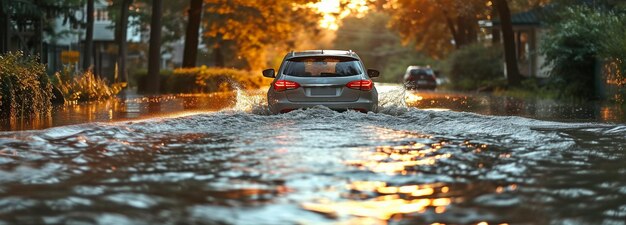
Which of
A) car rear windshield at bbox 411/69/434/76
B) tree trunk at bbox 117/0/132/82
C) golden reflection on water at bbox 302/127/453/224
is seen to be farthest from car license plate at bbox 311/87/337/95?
car rear windshield at bbox 411/69/434/76

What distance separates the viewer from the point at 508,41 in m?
44.7

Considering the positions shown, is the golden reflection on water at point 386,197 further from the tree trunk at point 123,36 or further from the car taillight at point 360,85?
the tree trunk at point 123,36

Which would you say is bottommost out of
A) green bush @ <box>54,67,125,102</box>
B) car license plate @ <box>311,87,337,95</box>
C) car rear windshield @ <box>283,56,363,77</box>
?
green bush @ <box>54,67,125,102</box>

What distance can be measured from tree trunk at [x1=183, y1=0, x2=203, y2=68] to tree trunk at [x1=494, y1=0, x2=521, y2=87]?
497 inches

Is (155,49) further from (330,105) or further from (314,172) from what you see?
(314,172)

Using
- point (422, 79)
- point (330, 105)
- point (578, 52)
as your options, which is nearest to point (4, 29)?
point (578, 52)

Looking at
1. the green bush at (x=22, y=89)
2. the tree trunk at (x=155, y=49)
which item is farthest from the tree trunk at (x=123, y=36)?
the green bush at (x=22, y=89)

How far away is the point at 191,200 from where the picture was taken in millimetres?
8117

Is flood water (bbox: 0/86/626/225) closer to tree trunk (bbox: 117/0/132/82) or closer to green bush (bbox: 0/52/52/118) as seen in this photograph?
green bush (bbox: 0/52/52/118)

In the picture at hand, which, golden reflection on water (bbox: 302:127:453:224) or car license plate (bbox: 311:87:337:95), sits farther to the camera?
car license plate (bbox: 311:87:337:95)

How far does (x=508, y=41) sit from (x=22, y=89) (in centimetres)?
2849

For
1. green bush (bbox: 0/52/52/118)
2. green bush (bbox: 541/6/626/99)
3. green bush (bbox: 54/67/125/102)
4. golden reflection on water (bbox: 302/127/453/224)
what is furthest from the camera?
green bush (bbox: 541/6/626/99)

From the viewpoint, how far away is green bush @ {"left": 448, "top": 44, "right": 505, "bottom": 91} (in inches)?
2126

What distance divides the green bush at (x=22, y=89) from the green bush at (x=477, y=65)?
33.8m
